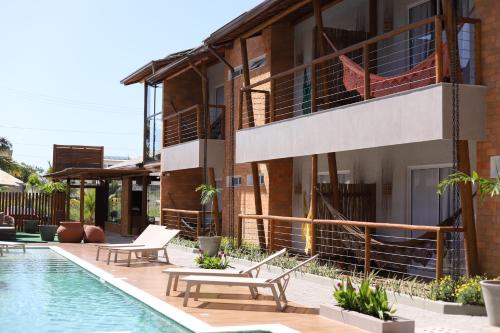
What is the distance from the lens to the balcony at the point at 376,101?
10.9 metres

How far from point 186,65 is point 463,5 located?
11.8 metres

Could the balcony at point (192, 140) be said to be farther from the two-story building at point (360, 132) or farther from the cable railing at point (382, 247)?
the cable railing at point (382, 247)

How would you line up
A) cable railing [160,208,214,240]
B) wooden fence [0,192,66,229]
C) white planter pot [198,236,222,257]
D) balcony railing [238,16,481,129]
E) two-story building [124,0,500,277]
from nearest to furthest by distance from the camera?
two-story building [124,0,500,277] < balcony railing [238,16,481,129] < white planter pot [198,236,222,257] < cable railing [160,208,214,240] < wooden fence [0,192,66,229]

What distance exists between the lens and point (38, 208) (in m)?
31.4

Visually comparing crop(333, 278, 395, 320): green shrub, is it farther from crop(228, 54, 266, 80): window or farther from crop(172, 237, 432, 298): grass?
crop(228, 54, 266, 80): window

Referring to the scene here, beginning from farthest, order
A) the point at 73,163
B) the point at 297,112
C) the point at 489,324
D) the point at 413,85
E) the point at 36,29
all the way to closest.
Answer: the point at 73,163 → the point at 36,29 → the point at 297,112 → the point at 413,85 → the point at 489,324

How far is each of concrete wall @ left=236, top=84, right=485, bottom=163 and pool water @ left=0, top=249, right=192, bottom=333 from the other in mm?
4938

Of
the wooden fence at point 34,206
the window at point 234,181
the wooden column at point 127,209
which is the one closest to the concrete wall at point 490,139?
the window at point 234,181

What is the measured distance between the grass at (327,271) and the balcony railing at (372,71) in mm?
3274

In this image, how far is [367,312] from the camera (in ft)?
29.5

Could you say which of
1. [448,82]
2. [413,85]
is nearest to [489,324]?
[448,82]

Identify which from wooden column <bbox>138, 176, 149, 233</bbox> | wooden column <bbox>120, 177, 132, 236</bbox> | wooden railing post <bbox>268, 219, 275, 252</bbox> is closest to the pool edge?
wooden railing post <bbox>268, 219, 275, 252</bbox>

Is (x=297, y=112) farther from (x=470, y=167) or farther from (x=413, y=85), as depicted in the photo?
(x=470, y=167)

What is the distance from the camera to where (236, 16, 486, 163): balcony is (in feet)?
35.7
